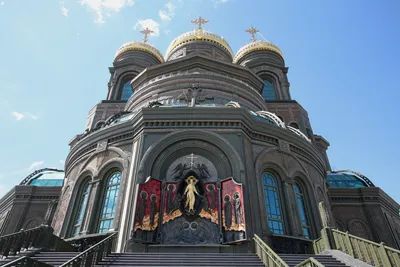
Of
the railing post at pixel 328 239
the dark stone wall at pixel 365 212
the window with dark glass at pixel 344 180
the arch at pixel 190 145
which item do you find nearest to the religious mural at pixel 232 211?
the arch at pixel 190 145

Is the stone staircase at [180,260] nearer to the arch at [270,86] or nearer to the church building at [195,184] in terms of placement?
the church building at [195,184]

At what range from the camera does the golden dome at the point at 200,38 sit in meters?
34.8

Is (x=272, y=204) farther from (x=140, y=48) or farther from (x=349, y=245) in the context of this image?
(x=140, y=48)

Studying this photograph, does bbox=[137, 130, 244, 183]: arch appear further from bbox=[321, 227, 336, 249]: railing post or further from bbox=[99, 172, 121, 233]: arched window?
bbox=[321, 227, 336, 249]: railing post

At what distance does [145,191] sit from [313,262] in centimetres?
757

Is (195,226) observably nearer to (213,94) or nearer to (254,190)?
(254,190)

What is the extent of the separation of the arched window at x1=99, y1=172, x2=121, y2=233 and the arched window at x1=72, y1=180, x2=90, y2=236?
111 cm

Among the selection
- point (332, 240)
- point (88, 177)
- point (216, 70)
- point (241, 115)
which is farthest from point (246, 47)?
point (332, 240)

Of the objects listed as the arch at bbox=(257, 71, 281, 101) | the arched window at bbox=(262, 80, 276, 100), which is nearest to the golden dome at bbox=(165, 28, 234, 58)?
the arch at bbox=(257, 71, 281, 101)

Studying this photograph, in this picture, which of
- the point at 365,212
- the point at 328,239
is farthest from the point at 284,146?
the point at 365,212

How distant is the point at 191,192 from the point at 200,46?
82.8ft

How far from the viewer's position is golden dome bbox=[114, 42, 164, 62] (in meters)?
37.1

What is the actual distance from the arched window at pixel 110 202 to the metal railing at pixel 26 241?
2354 mm

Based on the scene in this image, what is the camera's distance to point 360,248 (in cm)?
891
